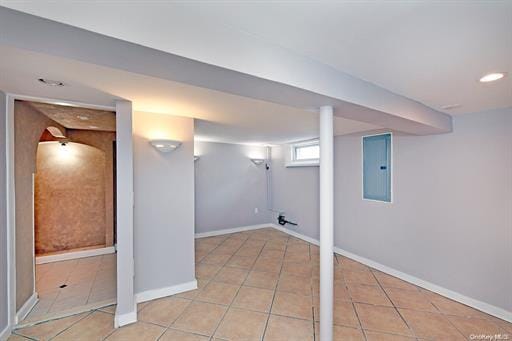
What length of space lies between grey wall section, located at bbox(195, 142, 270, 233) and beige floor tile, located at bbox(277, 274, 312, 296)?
2424 mm

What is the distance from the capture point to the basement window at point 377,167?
3332 millimetres

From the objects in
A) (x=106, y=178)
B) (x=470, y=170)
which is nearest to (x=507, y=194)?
(x=470, y=170)

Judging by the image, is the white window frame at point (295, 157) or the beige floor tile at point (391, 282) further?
the white window frame at point (295, 157)

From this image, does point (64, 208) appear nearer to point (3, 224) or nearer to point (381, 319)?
point (3, 224)

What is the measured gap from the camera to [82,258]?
3.77m

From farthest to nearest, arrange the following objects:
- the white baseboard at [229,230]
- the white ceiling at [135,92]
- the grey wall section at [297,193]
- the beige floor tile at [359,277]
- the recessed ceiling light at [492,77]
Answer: the white baseboard at [229,230] → the grey wall section at [297,193] → the beige floor tile at [359,277] → the recessed ceiling light at [492,77] → the white ceiling at [135,92]

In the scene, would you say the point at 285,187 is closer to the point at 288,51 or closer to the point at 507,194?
the point at 507,194

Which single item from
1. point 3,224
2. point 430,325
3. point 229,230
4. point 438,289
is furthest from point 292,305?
point 229,230

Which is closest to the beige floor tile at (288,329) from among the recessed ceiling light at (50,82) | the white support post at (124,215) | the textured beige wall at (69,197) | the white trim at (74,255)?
the white support post at (124,215)

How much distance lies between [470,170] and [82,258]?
18.9 feet

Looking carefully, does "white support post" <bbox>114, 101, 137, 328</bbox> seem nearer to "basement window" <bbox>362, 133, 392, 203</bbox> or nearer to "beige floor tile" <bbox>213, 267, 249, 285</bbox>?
"beige floor tile" <bbox>213, 267, 249, 285</bbox>

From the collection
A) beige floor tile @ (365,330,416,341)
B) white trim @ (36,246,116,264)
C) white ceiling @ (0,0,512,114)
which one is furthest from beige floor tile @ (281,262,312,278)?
white trim @ (36,246,116,264)

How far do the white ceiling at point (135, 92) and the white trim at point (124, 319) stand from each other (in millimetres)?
2102

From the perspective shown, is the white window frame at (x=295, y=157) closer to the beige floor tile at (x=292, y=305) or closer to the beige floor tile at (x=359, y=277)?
the beige floor tile at (x=359, y=277)
